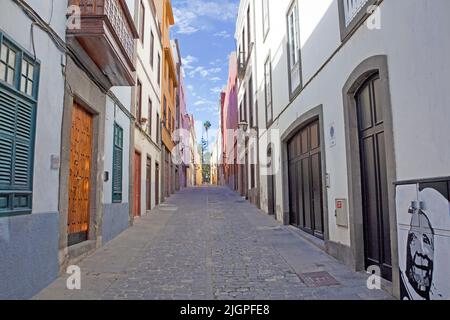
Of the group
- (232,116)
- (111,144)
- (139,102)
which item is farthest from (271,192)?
(232,116)

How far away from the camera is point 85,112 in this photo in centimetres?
668

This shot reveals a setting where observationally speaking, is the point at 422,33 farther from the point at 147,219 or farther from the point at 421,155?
the point at 147,219

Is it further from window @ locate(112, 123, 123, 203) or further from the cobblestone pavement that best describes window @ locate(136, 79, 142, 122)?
the cobblestone pavement

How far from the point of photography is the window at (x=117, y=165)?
27.0ft

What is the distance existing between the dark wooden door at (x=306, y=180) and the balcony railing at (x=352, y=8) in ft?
8.54

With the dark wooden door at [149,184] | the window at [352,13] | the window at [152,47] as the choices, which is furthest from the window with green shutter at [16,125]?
the window at [152,47]

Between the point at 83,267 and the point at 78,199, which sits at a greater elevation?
the point at 78,199

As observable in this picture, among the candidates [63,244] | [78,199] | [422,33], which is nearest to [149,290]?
[63,244]

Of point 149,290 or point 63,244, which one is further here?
point 63,244

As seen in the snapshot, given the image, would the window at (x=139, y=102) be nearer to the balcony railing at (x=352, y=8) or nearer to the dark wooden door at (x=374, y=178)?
the balcony railing at (x=352, y=8)

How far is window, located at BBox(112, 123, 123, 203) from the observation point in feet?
27.0

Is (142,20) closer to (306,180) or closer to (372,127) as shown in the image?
(306,180)

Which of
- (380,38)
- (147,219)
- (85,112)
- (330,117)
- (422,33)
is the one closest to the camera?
(422,33)
